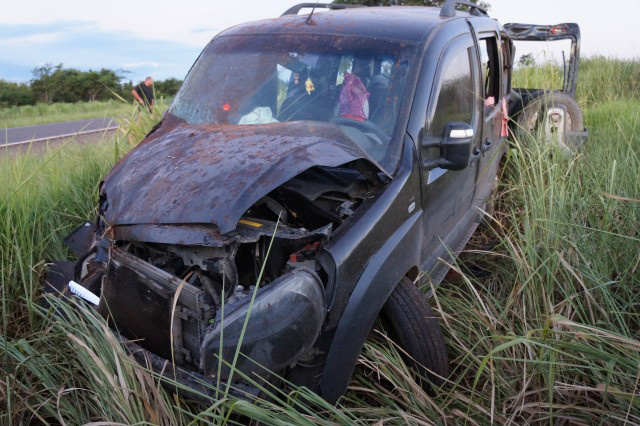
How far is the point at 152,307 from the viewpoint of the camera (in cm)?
240

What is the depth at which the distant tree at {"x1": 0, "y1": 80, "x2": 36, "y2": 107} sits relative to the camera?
25.7 metres

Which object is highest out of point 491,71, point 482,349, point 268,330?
point 491,71

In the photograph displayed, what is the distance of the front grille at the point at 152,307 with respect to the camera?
7.63ft

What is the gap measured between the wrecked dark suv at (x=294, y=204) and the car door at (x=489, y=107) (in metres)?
0.36

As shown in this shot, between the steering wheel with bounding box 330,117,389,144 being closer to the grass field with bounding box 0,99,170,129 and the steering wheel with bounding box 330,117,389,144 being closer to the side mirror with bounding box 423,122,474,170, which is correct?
the side mirror with bounding box 423,122,474,170

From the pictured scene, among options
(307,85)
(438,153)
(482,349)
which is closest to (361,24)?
(307,85)

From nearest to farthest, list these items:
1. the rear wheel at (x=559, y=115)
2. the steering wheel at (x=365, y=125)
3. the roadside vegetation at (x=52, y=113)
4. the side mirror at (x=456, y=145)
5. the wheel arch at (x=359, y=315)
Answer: the wheel arch at (x=359, y=315) < the side mirror at (x=456, y=145) < the steering wheel at (x=365, y=125) < the rear wheel at (x=559, y=115) < the roadside vegetation at (x=52, y=113)

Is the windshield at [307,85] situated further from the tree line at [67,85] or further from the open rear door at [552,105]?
the tree line at [67,85]

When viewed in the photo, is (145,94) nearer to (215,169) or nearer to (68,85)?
(215,169)

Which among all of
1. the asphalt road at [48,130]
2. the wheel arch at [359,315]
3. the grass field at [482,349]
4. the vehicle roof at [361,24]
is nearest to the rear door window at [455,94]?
the vehicle roof at [361,24]

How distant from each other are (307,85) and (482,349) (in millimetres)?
1751

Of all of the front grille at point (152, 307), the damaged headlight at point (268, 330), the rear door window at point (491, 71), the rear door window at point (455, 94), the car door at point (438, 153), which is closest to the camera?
the damaged headlight at point (268, 330)

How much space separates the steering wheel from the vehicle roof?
0.58 m

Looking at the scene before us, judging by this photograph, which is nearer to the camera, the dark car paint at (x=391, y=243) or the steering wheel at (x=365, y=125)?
the dark car paint at (x=391, y=243)
